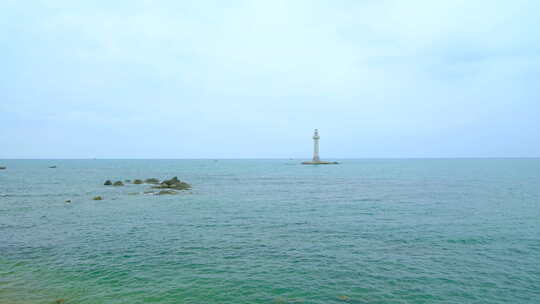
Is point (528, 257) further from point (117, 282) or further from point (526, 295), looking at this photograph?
point (117, 282)

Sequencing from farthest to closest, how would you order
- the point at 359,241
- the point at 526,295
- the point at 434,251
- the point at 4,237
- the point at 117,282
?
the point at 4,237 < the point at 359,241 < the point at 434,251 < the point at 117,282 < the point at 526,295

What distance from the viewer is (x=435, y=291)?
51.3ft

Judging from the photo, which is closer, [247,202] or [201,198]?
[247,202]

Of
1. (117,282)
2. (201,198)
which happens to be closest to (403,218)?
(117,282)

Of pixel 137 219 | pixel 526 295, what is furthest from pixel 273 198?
pixel 526 295

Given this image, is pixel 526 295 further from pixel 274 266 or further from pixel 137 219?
pixel 137 219

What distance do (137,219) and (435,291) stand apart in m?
28.0

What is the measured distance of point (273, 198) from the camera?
4928cm

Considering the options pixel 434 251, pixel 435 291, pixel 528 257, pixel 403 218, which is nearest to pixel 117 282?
pixel 435 291

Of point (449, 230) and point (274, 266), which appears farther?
point (449, 230)

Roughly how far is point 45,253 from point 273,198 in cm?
3145

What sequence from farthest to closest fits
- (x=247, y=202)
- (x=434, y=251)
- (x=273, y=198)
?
(x=273, y=198) → (x=247, y=202) → (x=434, y=251)

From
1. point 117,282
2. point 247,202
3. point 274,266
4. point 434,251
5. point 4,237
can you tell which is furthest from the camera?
point 247,202

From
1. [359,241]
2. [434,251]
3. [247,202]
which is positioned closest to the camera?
[434,251]
